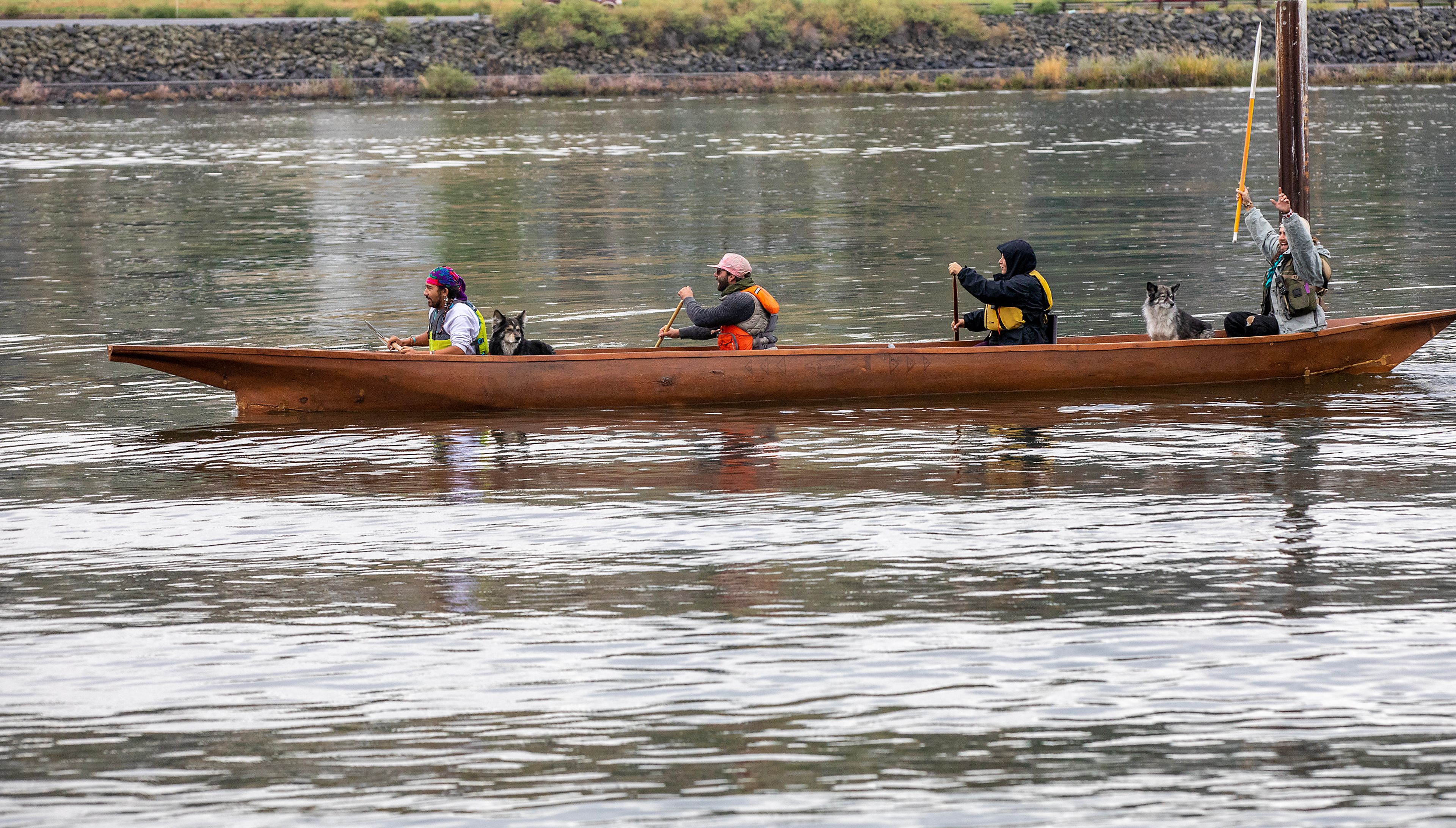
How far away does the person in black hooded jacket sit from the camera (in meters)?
13.9

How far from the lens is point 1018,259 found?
13.9 meters

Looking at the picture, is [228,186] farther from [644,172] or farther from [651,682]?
[651,682]

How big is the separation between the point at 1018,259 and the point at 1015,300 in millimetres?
364

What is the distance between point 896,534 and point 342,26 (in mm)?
62460

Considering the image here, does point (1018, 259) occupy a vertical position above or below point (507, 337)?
above

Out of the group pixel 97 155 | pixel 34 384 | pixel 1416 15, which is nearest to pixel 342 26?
pixel 97 155

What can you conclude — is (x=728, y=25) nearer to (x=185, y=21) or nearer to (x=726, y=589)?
(x=185, y=21)

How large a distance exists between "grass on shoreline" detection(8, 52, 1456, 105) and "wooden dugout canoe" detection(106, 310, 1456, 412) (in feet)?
156

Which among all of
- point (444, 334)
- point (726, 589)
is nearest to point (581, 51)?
point (444, 334)

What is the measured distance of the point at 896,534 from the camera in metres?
10.3

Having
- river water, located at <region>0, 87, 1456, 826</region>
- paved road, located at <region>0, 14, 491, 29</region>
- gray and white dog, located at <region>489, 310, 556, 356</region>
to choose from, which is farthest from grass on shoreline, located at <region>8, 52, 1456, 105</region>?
gray and white dog, located at <region>489, 310, 556, 356</region>

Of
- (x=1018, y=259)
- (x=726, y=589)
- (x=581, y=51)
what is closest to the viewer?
(x=726, y=589)

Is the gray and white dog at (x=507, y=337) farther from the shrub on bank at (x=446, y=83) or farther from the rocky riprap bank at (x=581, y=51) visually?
the rocky riprap bank at (x=581, y=51)

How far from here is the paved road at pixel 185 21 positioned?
6706cm
